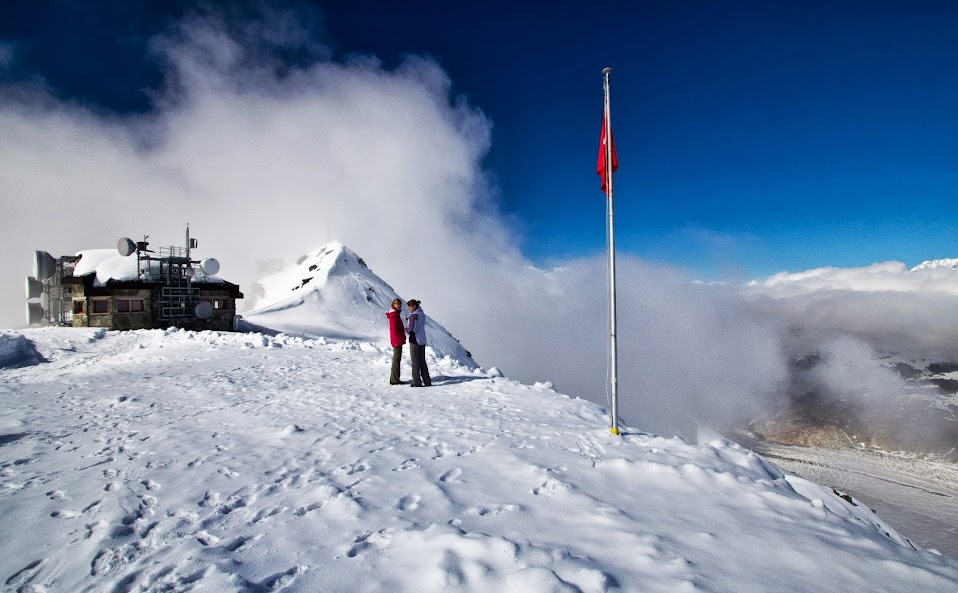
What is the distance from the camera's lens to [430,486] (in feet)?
17.4

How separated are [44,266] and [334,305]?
97.8ft

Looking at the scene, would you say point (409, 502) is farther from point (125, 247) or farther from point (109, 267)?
point (109, 267)

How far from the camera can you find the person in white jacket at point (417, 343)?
38.8 ft

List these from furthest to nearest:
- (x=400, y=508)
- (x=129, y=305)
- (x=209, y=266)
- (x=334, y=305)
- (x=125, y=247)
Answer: (x=334, y=305)
(x=209, y=266)
(x=129, y=305)
(x=125, y=247)
(x=400, y=508)

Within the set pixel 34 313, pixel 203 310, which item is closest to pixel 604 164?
pixel 203 310

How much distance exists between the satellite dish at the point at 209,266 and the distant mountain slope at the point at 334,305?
5.39 metres

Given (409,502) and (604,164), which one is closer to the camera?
(409,502)

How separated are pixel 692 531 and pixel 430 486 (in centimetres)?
313

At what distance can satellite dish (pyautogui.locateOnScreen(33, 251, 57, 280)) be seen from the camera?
4181 centimetres

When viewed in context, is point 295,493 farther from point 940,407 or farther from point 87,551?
point 940,407

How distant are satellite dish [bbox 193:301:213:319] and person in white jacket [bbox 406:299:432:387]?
32790 mm

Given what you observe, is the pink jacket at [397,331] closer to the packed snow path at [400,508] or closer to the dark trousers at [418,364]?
the dark trousers at [418,364]

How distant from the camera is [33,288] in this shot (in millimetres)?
45312

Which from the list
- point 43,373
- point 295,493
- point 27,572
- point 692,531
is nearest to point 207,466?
point 295,493
